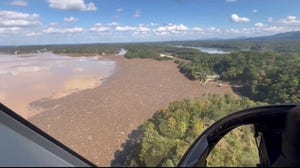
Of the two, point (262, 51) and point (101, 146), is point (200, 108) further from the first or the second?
point (262, 51)

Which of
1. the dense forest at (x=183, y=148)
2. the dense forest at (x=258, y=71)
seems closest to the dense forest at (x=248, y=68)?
the dense forest at (x=258, y=71)

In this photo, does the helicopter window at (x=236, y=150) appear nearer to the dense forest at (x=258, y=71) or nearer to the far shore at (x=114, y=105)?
the far shore at (x=114, y=105)

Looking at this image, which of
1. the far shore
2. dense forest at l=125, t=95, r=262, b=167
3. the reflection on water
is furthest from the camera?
the reflection on water

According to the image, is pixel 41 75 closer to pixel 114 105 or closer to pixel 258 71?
pixel 114 105

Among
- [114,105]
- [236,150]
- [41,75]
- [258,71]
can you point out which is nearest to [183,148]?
[236,150]

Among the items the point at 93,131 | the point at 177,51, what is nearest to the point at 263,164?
the point at 93,131

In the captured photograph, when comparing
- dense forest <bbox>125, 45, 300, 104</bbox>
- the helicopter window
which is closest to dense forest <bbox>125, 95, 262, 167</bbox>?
the helicopter window

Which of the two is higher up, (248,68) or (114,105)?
(248,68)

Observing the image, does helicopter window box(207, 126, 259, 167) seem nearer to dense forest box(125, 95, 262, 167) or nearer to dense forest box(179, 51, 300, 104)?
dense forest box(125, 95, 262, 167)
